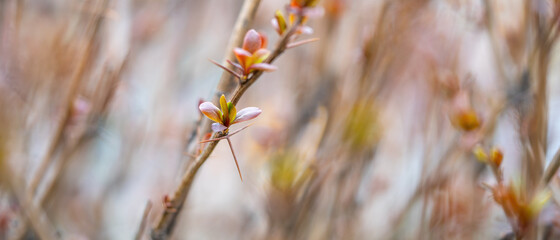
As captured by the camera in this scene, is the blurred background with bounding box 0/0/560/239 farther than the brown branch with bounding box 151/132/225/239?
Yes

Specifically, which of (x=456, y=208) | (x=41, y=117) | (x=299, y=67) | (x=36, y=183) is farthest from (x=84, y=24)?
(x=456, y=208)

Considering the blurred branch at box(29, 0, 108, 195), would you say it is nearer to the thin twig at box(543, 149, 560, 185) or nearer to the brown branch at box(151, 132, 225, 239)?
the brown branch at box(151, 132, 225, 239)

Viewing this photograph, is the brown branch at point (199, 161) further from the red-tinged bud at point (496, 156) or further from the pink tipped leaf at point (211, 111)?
the red-tinged bud at point (496, 156)

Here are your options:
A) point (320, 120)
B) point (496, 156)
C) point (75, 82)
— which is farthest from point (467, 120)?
point (75, 82)

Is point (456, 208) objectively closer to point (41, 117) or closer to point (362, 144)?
point (362, 144)

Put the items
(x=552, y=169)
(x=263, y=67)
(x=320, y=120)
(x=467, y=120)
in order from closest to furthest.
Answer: (x=263, y=67) → (x=552, y=169) → (x=467, y=120) → (x=320, y=120)

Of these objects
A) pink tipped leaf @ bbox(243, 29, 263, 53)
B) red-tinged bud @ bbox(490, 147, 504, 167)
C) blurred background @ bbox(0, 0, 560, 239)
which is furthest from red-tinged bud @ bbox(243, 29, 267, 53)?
red-tinged bud @ bbox(490, 147, 504, 167)

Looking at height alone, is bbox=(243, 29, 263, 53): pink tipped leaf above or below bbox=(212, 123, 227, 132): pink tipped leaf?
above

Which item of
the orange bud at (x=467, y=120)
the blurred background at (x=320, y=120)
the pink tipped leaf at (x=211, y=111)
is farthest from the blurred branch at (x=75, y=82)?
the orange bud at (x=467, y=120)

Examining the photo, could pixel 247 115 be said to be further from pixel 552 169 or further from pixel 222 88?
pixel 552 169
